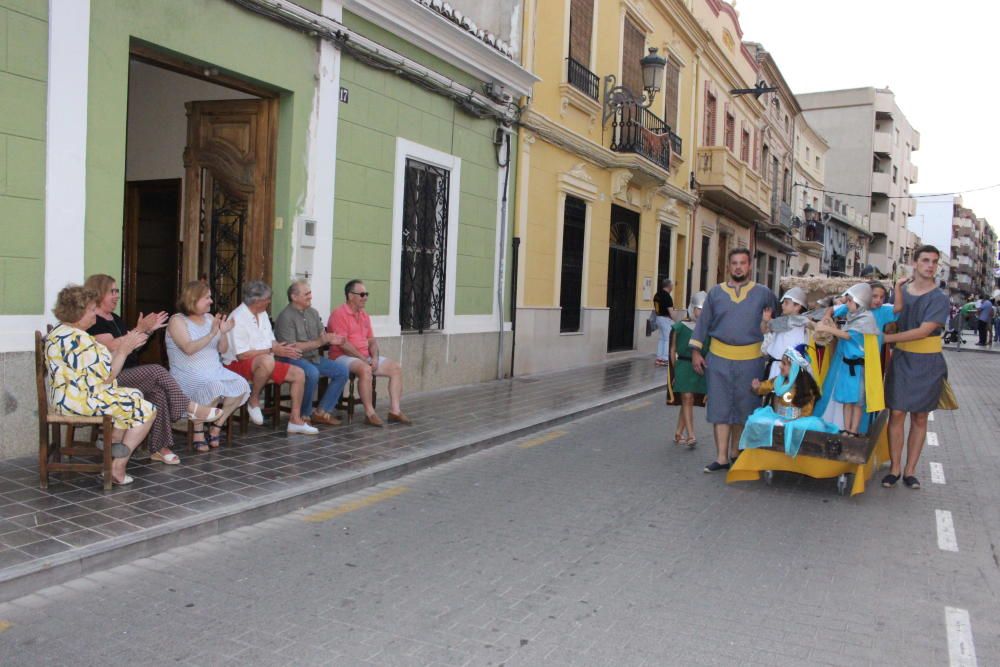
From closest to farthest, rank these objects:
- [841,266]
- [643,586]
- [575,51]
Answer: [643,586] < [575,51] < [841,266]

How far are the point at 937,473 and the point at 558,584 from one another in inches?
187

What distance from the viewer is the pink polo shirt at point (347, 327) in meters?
8.48

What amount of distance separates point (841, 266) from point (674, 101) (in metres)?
31.5

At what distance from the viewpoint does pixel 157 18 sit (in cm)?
707

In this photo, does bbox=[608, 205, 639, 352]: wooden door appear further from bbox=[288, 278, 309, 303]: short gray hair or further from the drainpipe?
bbox=[288, 278, 309, 303]: short gray hair

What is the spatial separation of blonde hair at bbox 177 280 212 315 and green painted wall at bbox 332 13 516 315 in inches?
104

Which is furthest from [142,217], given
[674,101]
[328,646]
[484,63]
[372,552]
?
[674,101]

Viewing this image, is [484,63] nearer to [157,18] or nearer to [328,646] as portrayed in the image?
[157,18]

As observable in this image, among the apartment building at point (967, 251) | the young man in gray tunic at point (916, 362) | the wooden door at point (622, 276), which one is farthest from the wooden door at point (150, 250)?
the apartment building at point (967, 251)

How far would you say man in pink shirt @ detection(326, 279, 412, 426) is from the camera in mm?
8289

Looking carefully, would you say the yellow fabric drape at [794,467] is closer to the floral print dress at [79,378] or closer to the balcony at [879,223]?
the floral print dress at [79,378]

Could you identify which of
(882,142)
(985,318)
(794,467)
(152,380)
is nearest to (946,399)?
(794,467)

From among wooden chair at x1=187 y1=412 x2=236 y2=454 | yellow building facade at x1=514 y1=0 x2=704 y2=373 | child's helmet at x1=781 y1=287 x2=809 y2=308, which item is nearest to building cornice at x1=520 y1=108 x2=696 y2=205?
yellow building facade at x1=514 y1=0 x2=704 y2=373

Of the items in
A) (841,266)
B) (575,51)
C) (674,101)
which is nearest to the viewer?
(575,51)
